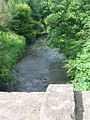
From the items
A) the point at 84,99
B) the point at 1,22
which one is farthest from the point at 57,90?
the point at 1,22

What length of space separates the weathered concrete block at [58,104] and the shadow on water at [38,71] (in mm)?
8290

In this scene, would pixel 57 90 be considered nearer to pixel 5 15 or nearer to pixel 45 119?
pixel 45 119

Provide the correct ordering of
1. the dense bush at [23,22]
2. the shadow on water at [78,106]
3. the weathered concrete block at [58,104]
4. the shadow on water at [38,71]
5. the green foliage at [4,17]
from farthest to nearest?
1. the dense bush at [23,22]
2. the green foliage at [4,17]
3. the shadow on water at [38,71]
4. the shadow on water at [78,106]
5. the weathered concrete block at [58,104]

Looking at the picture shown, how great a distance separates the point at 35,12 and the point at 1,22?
38.9ft

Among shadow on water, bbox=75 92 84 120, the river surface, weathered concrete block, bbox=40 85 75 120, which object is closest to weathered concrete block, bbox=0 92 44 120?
weathered concrete block, bbox=40 85 75 120

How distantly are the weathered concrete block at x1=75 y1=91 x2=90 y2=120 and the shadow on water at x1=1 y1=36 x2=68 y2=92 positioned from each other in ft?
27.0

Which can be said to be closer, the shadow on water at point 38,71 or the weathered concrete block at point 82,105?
the weathered concrete block at point 82,105

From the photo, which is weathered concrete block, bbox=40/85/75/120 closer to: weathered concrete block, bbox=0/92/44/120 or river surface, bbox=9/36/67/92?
weathered concrete block, bbox=0/92/44/120

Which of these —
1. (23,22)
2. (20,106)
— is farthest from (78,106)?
(23,22)

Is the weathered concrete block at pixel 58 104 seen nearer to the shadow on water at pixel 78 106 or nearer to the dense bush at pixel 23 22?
the shadow on water at pixel 78 106

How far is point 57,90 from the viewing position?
1762mm

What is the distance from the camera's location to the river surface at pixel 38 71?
35.0 feet

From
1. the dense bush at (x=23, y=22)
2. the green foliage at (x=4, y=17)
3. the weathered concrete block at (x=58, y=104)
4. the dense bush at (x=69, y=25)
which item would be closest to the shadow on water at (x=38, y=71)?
the dense bush at (x=69, y=25)

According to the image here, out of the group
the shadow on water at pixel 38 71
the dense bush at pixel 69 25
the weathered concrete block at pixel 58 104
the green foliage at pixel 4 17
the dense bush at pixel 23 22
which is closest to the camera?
the weathered concrete block at pixel 58 104
